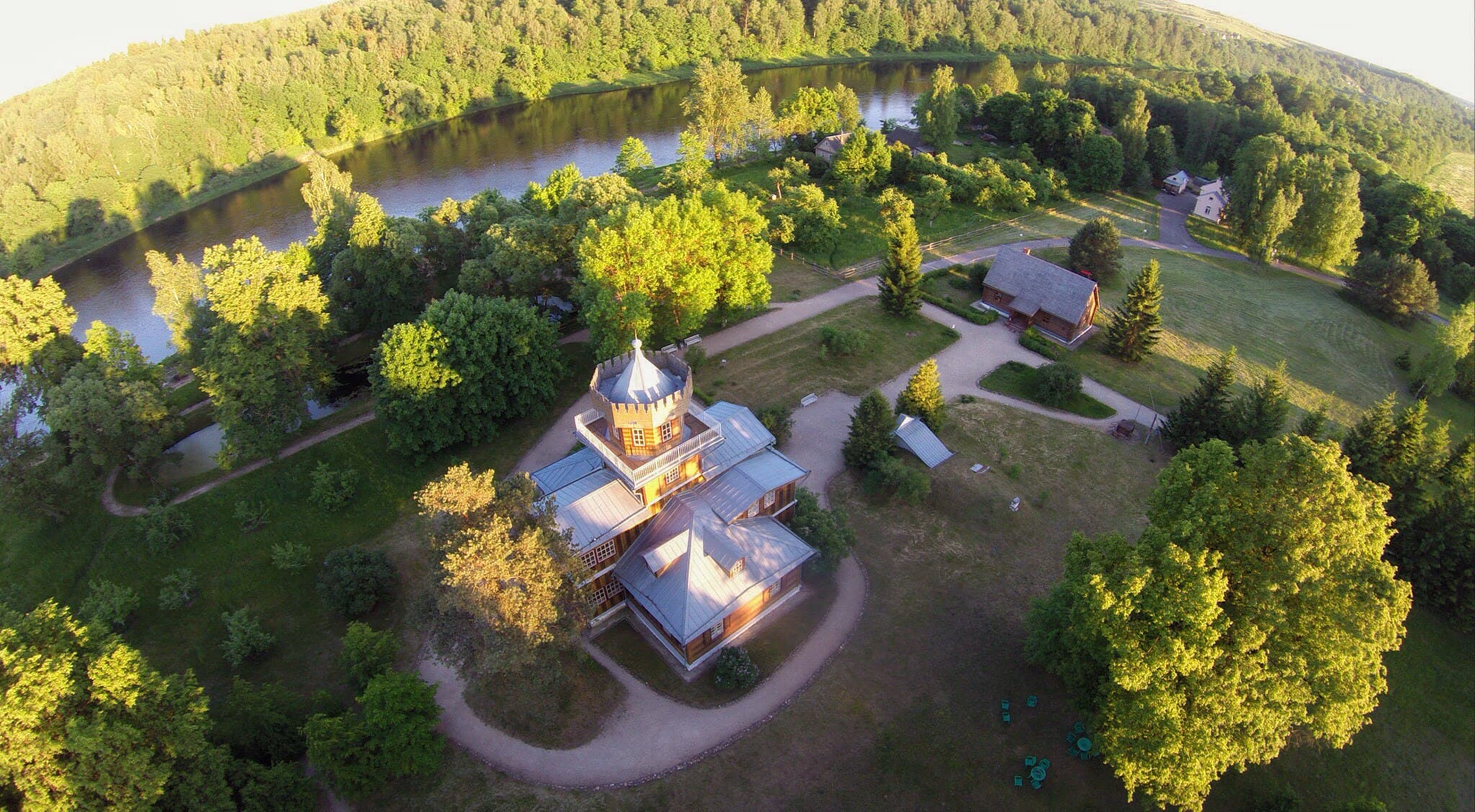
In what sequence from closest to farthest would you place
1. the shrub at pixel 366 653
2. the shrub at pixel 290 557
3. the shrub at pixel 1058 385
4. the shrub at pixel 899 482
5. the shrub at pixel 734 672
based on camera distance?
the shrub at pixel 366 653 < the shrub at pixel 734 672 < the shrub at pixel 290 557 < the shrub at pixel 899 482 < the shrub at pixel 1058 385

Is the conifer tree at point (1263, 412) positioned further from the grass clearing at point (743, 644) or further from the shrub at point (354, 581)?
the shrub at point (354, 581)

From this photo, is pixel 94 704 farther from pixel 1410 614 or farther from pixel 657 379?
pixel 1410 614

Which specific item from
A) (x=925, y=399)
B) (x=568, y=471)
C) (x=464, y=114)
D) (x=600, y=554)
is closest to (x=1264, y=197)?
(x=925, y=399)

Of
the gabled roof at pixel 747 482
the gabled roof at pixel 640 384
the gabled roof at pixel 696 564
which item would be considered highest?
the gabled roof at pixel 640 384

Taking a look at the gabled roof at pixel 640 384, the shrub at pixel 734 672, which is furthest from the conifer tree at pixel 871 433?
the shrub at pixel 734 672

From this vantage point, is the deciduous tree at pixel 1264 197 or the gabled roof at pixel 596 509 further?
the deciduous tree at pixel 1264 197

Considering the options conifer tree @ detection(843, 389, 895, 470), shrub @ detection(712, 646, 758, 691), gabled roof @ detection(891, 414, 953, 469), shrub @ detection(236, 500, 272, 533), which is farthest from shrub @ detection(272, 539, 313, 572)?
gabled roof @ detection(891, 414, 953, 469)

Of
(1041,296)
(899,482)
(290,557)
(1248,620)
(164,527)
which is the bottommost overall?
(290,557)

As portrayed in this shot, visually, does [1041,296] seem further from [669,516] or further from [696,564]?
[696,564]
